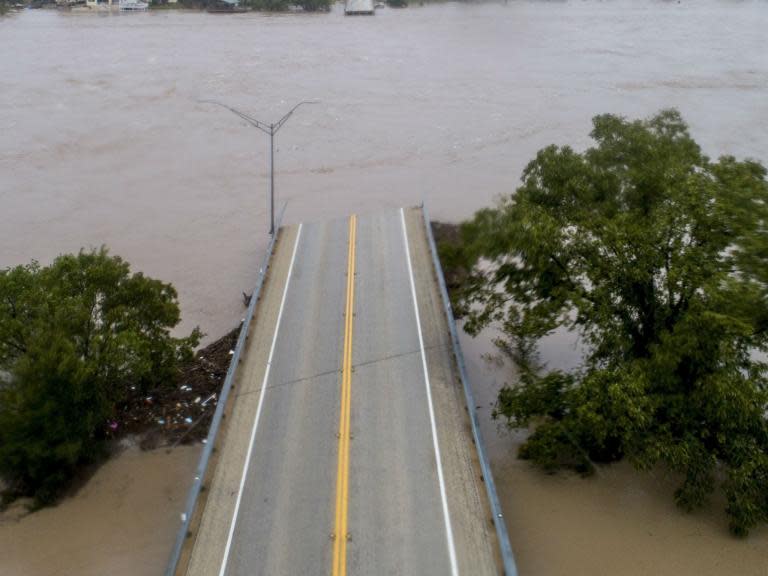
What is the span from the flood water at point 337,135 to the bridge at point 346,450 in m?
3.66

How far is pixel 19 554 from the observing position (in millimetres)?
18000

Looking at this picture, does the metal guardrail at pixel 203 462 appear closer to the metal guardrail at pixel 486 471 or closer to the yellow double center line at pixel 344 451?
the yellow double center line at pixel 344 451

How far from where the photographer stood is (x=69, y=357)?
60.8ft

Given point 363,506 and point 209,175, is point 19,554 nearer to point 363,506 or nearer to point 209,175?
point 363,506

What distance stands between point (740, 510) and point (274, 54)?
75.6 meters

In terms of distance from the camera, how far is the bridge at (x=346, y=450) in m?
14.6

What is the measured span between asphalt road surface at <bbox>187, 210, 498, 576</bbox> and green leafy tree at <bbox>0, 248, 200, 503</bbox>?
340 cm

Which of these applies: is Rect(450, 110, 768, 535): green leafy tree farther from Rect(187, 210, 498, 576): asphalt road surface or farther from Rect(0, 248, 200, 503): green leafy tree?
Rect(0, 248, 200, 503): green leafy tree

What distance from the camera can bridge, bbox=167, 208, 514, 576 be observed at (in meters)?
14.6

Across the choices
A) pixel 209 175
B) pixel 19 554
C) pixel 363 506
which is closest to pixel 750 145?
pixel 209 175

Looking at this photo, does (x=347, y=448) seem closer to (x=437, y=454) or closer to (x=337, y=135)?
(x=437, y=454)

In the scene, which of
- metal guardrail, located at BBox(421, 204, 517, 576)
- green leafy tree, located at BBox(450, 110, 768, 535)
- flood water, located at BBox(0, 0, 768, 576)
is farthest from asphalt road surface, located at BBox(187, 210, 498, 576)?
flood water, located at BBox(0, 0, 768, 576)

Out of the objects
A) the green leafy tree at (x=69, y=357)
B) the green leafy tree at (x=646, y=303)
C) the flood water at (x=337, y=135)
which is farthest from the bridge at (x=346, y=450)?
the flood water at (x=337, y=135)

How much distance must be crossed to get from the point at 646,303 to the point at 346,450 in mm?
10059
